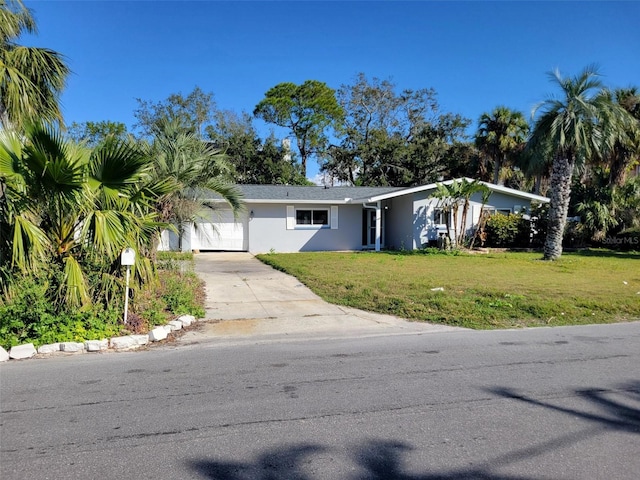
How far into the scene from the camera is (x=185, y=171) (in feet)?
34.1

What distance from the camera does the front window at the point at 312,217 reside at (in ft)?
72.7

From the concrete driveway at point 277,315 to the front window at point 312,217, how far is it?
365 inches

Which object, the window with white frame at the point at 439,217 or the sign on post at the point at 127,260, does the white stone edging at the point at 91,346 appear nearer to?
the sign on post at the point at 127,260

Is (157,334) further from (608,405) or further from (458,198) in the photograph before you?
(458,198)

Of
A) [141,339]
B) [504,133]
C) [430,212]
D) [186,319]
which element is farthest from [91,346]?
[504,133]

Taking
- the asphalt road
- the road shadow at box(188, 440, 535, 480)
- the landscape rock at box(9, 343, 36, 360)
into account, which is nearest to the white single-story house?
the landscape rock at box(9, 343, 36, 360)

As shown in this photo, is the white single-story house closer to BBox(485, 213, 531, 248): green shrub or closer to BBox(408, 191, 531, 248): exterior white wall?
BBox(408, 191, 531, 248): exterior white wall

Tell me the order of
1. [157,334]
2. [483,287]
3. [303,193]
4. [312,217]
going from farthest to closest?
1. [303,193]
2. [312,217]
3. [483,287]
4. [157,334]

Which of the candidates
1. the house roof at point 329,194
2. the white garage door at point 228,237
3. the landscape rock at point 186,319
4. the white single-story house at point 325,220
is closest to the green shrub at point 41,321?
the landscape rock at point 186,319

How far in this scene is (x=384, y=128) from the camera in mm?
39094

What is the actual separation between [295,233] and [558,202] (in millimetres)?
11361

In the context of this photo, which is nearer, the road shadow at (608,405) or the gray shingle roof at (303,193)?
the road shadow at (608,405)

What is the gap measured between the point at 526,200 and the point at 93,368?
22.5 m

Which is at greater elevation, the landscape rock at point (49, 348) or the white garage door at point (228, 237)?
the white garage door at point (228, 237)
